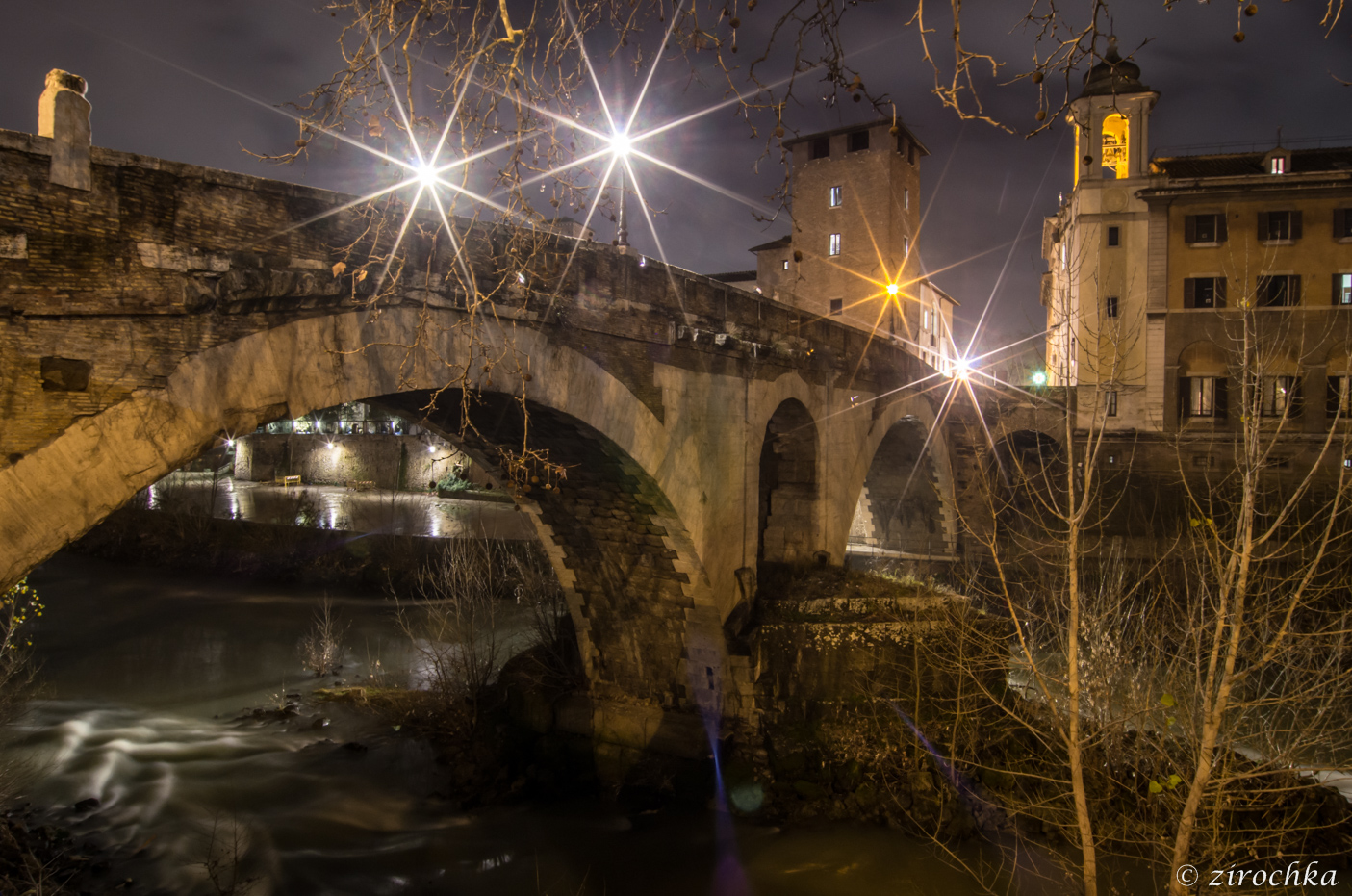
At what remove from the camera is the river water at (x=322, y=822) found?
7.41 metres

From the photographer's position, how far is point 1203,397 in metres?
21.0

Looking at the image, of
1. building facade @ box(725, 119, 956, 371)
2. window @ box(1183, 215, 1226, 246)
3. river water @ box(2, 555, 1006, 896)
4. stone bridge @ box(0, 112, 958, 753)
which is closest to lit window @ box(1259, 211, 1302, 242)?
window @ box(1183, 215, 1226, 246)

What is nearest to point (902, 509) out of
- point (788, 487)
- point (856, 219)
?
point (788, 487)

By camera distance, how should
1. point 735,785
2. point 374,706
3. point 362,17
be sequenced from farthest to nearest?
1. point 374,706
2. point 735,785
3. point 362,17

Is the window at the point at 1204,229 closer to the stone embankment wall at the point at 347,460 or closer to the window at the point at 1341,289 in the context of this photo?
the window at the point at 1341,289

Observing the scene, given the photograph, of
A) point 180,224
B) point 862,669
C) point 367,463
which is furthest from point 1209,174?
point 367,463

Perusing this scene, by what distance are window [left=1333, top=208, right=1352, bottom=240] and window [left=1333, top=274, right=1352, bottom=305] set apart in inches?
37.5

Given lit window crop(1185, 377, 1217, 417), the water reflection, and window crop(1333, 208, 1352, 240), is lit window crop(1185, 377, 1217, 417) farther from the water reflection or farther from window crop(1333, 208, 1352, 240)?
the water reflection

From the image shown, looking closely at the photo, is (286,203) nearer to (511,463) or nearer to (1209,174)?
(511,463)

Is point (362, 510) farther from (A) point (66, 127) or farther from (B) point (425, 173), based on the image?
(B) point (425, 173)

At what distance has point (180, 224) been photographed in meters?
4.05

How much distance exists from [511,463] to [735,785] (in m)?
6.43

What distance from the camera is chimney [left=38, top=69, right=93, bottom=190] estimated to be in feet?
11.8

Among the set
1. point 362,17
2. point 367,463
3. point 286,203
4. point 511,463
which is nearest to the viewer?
point 362,17
